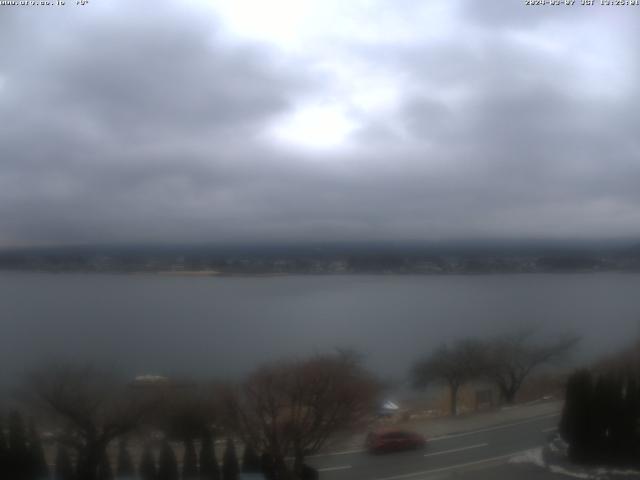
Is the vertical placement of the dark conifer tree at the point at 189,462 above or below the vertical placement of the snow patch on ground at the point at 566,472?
above

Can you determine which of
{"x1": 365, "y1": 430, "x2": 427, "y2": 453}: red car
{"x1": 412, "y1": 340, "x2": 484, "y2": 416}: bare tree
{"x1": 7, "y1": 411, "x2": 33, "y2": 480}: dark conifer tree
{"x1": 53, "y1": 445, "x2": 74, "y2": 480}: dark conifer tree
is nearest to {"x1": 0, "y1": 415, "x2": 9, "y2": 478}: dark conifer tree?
{"x1": 7, "y1": 411, "x2": 33, "y2": 480}: dark conifer tree

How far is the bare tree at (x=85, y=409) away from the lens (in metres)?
2.72

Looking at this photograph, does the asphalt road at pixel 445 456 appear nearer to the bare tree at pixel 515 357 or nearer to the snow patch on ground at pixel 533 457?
the snow patch on ground at pixel 533 457

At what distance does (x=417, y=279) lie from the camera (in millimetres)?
3084

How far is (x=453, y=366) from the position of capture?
3078 mm

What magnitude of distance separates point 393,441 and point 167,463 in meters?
1.04

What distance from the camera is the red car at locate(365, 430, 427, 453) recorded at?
2896mm

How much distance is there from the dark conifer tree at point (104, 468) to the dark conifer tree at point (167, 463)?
0.22m

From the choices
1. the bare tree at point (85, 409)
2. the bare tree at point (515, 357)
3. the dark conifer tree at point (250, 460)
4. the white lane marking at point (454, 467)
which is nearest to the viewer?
the bare tree at point (85, 409)

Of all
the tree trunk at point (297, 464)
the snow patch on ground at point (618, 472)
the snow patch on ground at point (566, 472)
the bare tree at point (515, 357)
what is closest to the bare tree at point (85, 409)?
the tree trunk at point (297, 464)

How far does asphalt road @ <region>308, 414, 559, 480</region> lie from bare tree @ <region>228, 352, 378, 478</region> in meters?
0.15

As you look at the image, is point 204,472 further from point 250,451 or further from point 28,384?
point 28,384

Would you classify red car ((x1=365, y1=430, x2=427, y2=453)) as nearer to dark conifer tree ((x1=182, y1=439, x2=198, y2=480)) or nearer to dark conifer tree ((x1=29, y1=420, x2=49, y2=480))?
dark conifer tree ((x1=182, y1=439, x2=198, y2=480))

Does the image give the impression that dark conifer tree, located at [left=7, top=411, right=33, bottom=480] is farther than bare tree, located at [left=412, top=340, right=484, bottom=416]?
No
